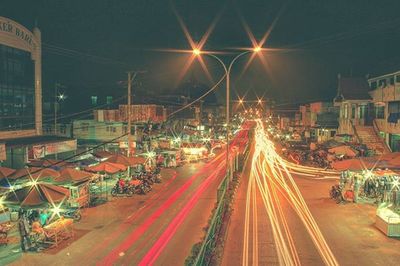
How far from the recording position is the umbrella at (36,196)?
57.2ft

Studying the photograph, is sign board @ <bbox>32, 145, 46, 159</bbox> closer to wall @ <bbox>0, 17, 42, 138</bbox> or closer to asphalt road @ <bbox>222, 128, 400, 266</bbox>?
wall @ <bbox>0, 17, 42, 138</bbox>

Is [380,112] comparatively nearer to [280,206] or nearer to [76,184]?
[280,206]

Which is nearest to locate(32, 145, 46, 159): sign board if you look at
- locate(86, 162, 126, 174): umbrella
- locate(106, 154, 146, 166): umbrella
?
locate(106, 154, 146, 166): umbrella

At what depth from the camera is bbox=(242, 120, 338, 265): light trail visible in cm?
1524

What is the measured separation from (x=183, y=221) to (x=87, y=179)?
673 centimetres

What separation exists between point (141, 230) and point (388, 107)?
3326cm

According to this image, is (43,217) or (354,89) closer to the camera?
(43,217)

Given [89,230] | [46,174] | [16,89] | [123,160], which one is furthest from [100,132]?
[89,230]

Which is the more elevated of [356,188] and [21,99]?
[21,99]

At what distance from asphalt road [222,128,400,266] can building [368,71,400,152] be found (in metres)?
19.3

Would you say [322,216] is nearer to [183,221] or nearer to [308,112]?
[183,221]

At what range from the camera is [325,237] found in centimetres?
1738

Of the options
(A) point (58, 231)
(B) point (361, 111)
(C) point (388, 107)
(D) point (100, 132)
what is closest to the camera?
(A) point (58, 231)

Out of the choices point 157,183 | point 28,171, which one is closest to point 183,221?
point 28,171
